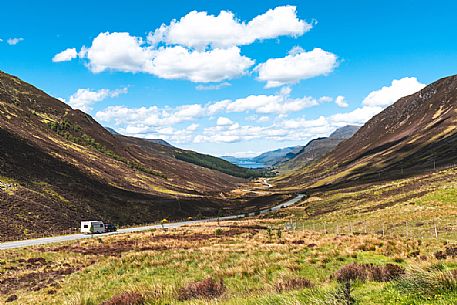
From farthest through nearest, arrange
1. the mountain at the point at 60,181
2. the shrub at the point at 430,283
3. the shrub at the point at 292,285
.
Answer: the mountain at the point at 60,181
the shrub at the point at 292,285
the shrub at the point at 430,283

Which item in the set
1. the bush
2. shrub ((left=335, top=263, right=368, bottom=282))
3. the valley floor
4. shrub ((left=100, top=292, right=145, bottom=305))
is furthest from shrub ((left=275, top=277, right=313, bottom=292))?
shrub ((left=100, top=292, right=145, bottom=305))

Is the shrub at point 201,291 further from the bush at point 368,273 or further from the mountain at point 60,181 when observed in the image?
the mountain at point 60,181

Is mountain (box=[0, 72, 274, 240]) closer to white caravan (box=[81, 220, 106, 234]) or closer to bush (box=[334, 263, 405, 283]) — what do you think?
white caravan (box=[81, 220, 106, 234])

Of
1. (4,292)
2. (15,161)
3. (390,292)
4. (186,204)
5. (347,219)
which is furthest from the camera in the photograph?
(186,204)

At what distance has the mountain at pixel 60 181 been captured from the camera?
70062 mm

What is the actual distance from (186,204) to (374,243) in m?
97.8

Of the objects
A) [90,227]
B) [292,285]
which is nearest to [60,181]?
[90,227]

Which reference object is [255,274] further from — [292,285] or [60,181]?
[60,181]

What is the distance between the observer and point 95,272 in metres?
25.4

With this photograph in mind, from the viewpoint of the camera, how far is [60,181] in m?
93.0

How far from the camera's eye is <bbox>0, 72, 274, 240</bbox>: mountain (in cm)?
7006

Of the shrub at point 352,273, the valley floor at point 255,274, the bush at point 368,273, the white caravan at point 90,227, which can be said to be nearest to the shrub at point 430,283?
the valley floor at point 255,274

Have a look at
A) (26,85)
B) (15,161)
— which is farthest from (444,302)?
(26,85)

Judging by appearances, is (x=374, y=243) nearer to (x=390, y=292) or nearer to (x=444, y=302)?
(x=390, y=292)
